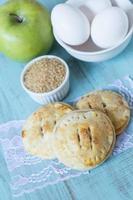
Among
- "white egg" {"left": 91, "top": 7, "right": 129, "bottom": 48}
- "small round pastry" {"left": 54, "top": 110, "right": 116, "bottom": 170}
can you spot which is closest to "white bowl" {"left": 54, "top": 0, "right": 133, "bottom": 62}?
"white egg" {"left": 91, "top": 7, "right": 129, "bottom": 48}

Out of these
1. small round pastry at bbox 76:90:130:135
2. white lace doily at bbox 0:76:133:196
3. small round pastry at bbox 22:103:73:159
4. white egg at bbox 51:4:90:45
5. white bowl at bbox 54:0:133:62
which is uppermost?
white egg at bbox 51:4:90:45

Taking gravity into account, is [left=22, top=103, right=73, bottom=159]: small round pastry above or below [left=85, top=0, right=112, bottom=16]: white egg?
below

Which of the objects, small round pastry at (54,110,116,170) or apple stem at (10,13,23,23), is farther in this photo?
apple stem at (10,13,23,23)

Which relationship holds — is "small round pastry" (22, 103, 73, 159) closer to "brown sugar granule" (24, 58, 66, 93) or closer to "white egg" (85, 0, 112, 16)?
"brown sugar granule" (24, 58, 66, 93)

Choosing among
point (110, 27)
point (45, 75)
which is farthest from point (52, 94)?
point (110, 27)

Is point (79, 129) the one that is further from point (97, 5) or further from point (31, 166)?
point (97, 5)

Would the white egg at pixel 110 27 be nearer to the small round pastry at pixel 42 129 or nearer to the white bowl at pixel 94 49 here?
the white bowl at pixel 94 49

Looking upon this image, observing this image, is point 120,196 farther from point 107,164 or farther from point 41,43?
point 41,43
